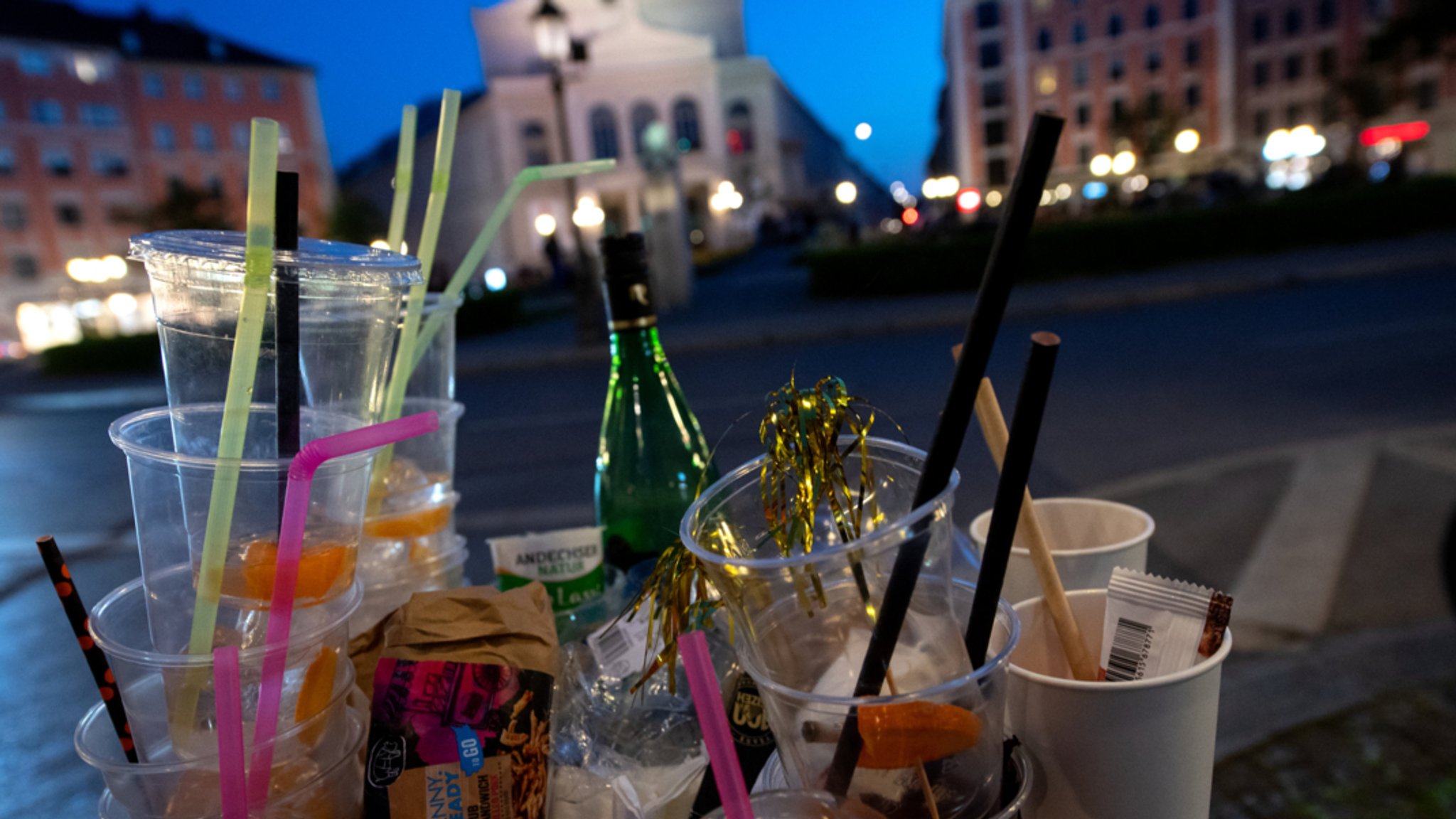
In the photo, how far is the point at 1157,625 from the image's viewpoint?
26.3 inches

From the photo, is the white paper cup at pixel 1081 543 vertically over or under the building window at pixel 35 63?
under

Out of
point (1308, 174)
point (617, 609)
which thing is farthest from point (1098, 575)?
point (1308, 174)

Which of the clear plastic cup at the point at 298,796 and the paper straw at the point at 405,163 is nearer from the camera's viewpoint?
the clear plastic cup at the point at 298,796

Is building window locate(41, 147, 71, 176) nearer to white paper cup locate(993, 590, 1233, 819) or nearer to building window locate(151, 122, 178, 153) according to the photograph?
building window locate(151, 122, 178, 153)

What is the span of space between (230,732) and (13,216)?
43315mm

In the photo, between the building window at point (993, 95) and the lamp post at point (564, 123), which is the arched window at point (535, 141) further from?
the building window at point (993, 95)

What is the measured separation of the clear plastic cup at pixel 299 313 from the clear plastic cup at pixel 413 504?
150 millimetres

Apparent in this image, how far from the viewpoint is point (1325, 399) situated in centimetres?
586

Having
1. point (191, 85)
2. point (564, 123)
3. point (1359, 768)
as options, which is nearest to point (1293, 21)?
point (564, 123)

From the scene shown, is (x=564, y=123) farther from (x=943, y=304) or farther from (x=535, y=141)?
(x=535, y=141)

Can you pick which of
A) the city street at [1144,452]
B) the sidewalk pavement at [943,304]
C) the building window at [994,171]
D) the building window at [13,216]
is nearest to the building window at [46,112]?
the building window at [13,216]

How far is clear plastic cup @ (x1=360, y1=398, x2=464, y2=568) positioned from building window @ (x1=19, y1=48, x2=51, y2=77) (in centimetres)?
4249

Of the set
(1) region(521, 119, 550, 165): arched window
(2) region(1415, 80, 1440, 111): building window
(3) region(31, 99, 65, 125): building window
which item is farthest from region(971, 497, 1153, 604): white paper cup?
(2) region(1415, 80, 1440, 111): building window

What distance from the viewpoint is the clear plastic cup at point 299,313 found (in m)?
0.64
